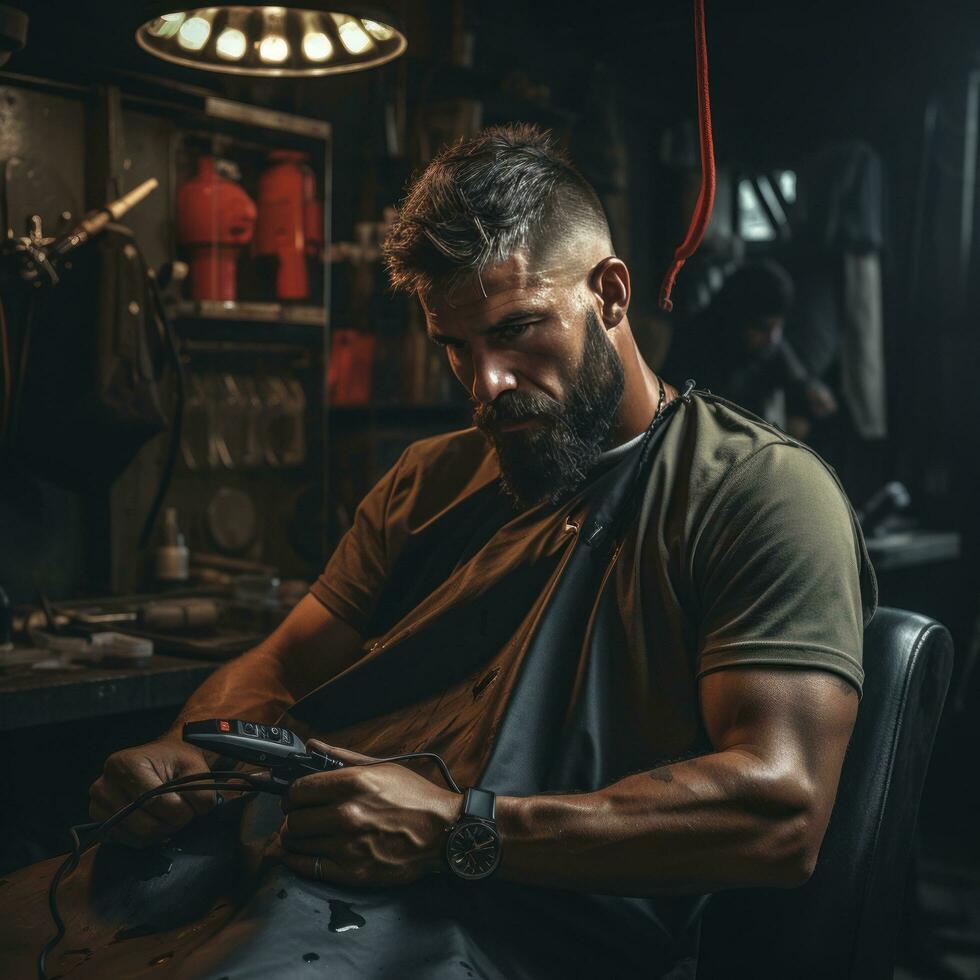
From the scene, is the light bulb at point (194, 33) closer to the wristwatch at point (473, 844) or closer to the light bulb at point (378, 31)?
the light bulb at point (378, 31)

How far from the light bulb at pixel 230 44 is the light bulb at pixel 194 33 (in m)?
0.02

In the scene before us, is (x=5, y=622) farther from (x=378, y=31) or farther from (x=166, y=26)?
(x=378, y=31)

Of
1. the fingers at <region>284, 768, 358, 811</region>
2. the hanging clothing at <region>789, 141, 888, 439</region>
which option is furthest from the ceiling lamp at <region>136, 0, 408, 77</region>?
the hanging clothing at <region>789, 141, 888, 439</region>

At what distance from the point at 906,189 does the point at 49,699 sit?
4.95m

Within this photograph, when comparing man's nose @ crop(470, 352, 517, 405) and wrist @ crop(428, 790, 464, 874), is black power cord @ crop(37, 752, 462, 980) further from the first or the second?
man's nose @ crop(470, 352, 517, 405)

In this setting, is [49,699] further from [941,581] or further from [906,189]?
[906,189]

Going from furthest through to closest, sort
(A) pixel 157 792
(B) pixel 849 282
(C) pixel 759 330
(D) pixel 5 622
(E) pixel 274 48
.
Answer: (B) pixel 849 282, (C) pixel 759 330, (D) pixel 5 622, (E) pixel 274 48, (A) pixel 157 792

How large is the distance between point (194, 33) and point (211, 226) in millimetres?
1110

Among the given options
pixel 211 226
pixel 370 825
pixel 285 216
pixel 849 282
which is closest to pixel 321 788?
pixel 370 825

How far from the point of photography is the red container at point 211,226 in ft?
10.5

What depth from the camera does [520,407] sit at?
163 centimetres

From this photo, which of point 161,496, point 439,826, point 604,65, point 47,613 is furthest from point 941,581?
point 439,826

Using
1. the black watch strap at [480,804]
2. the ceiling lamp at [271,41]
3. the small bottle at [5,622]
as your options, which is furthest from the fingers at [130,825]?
the ceiling lamp at [271,41]

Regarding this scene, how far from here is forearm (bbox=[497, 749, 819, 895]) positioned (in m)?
1.23
